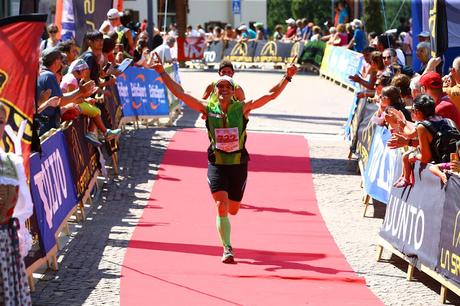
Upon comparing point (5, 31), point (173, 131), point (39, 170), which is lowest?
point (173, 131)

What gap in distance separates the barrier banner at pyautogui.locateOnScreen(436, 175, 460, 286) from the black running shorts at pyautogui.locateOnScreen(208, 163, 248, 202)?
2462 mm

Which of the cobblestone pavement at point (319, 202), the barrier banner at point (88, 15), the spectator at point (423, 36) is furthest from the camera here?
the barrier banner at point (88, 15)

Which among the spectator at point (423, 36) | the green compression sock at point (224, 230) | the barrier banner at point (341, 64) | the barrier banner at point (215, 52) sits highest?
the spectator at point (423, 36)

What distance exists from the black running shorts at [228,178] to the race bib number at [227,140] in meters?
0.20

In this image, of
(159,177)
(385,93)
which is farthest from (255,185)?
(385,93)

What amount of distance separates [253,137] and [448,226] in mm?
12613

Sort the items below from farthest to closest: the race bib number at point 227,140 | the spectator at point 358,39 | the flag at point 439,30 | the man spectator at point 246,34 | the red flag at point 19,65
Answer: the man spectator at point 246,34
the spectator at point 358,39
the flag at point 439,30
the race bib number at point 227,140
the red flag at point 19,65

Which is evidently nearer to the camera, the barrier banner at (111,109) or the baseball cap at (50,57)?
the baseball cap at (50,57)

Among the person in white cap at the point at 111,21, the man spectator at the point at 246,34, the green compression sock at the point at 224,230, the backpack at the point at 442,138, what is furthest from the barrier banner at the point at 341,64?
the backpack at the point at 442,138

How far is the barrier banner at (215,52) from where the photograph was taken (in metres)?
48.2

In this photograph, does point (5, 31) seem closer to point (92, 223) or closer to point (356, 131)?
point (92, 223)

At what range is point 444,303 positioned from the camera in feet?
32.1

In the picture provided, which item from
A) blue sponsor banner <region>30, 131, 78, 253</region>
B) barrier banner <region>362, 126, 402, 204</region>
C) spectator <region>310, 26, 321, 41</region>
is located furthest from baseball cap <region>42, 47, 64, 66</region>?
spectator <region>310, 26, 321, 41</region>

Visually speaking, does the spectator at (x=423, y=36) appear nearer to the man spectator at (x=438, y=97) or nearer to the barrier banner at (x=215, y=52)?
the man spectator at (x=438, y=97)
